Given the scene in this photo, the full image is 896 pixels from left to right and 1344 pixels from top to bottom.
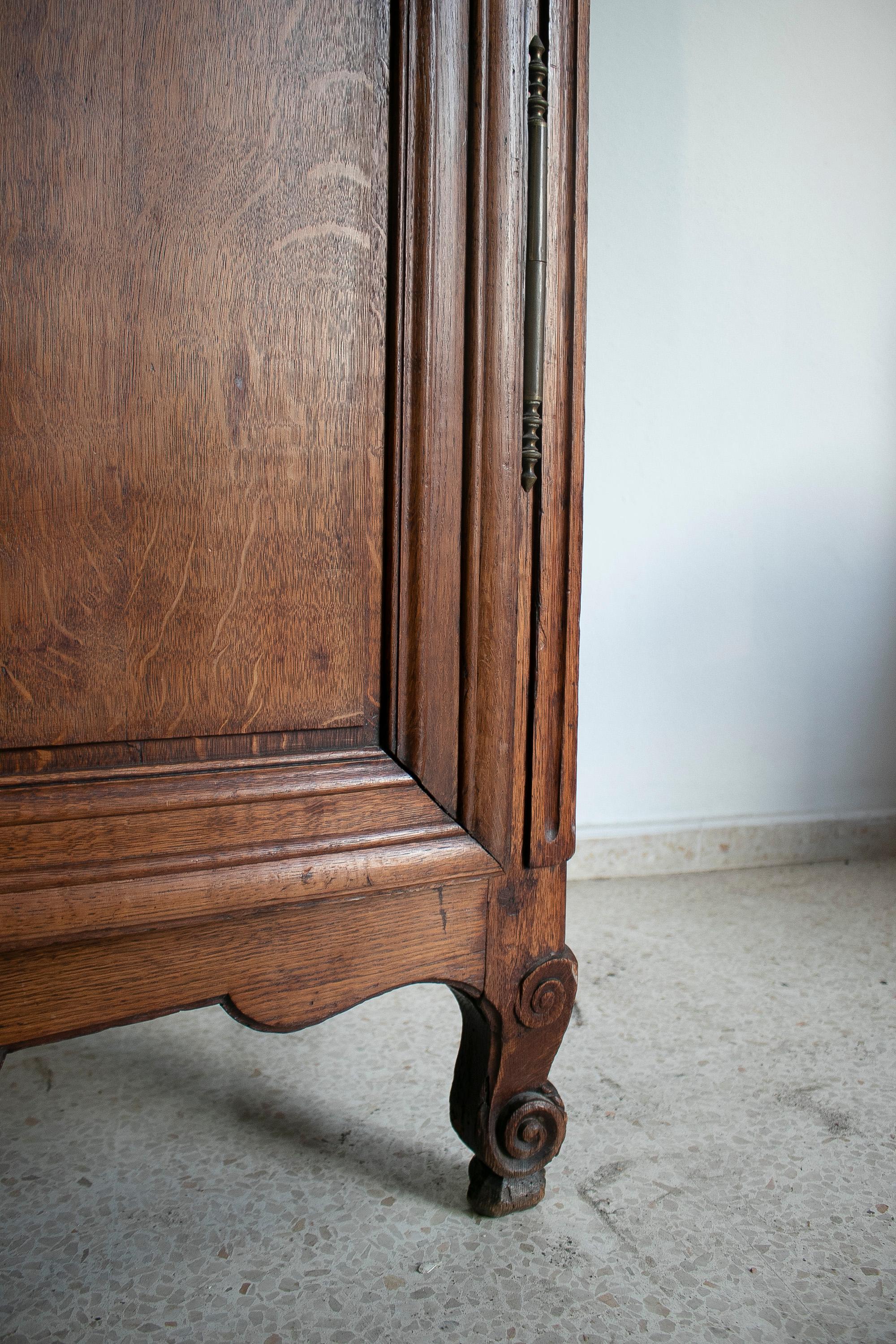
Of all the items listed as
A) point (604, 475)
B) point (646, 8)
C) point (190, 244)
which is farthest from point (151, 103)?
point (646, 8)

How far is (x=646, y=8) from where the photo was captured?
1.47m

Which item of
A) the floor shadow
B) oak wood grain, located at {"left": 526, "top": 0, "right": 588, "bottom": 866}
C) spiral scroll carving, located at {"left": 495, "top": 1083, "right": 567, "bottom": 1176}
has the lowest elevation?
the floor shadow

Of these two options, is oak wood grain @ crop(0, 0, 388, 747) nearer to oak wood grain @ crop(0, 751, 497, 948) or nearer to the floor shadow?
oak wood grain @ crop(0, 751, 497, 948)

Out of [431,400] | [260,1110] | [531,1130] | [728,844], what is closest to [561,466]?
[431,400]

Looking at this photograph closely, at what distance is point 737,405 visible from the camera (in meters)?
1.60

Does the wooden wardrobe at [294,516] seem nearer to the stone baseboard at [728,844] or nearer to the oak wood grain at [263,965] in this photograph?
the oak wood grain at [263,965]

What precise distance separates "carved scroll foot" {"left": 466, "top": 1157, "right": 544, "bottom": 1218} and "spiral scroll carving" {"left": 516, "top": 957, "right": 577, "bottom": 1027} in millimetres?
124

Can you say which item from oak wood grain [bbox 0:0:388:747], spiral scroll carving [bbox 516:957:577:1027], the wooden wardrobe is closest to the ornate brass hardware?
the wooden wardrobe

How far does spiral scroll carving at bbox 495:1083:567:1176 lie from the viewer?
0.72 m

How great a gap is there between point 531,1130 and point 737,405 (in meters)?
1.28

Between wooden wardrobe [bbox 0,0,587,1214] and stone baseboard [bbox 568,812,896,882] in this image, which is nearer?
wooden wardrobe [bbox 0,0,587,1214]

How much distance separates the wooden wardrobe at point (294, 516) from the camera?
55 cm

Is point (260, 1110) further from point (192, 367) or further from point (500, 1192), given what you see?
point (192, 367)

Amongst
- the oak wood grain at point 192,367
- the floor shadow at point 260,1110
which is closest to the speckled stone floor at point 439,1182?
the floor shadow at point 260,1110
